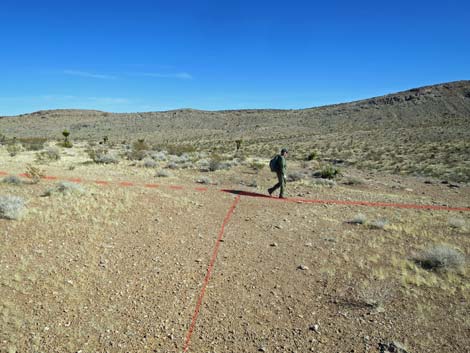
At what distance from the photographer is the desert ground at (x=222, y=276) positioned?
4.29 m

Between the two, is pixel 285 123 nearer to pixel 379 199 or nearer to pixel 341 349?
pixel 379 199

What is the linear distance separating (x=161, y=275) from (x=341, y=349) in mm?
2907

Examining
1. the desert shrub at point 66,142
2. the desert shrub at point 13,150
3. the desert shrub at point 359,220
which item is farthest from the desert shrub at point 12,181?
the desert shrub at point 66,142

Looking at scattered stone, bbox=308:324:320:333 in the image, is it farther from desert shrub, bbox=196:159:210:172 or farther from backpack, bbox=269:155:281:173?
desert shrub, bbox=196:159:210:172

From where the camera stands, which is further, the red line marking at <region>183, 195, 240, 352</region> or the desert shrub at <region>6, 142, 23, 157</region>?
the desert shrub at <region>6, 142, 23, 157</region>

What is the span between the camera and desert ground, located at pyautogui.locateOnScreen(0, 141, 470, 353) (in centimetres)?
429

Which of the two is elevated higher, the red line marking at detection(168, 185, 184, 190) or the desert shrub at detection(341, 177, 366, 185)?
the red line marking at detection(168, 185, 184, 190)

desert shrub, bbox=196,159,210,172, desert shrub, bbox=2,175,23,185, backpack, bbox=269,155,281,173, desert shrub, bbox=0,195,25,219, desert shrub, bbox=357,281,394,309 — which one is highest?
backpack, bbox=269,155,281,173

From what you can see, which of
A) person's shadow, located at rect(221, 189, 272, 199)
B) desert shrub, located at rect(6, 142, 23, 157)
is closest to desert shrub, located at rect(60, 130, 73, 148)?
desert shrub, located at rect(6, 142, 23, 157)

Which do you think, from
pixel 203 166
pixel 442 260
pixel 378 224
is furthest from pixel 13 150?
pixel 442 260

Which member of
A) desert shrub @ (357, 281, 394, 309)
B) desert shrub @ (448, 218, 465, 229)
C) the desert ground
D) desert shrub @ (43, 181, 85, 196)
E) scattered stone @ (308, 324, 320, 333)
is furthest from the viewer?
desert shrub @ (43, 181, 85, 196)

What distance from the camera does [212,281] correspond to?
569 centimetres

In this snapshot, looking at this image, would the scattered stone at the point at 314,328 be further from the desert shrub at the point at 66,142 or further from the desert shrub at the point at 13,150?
the desert shrub at the point at 66,142

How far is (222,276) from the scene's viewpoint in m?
5.88
